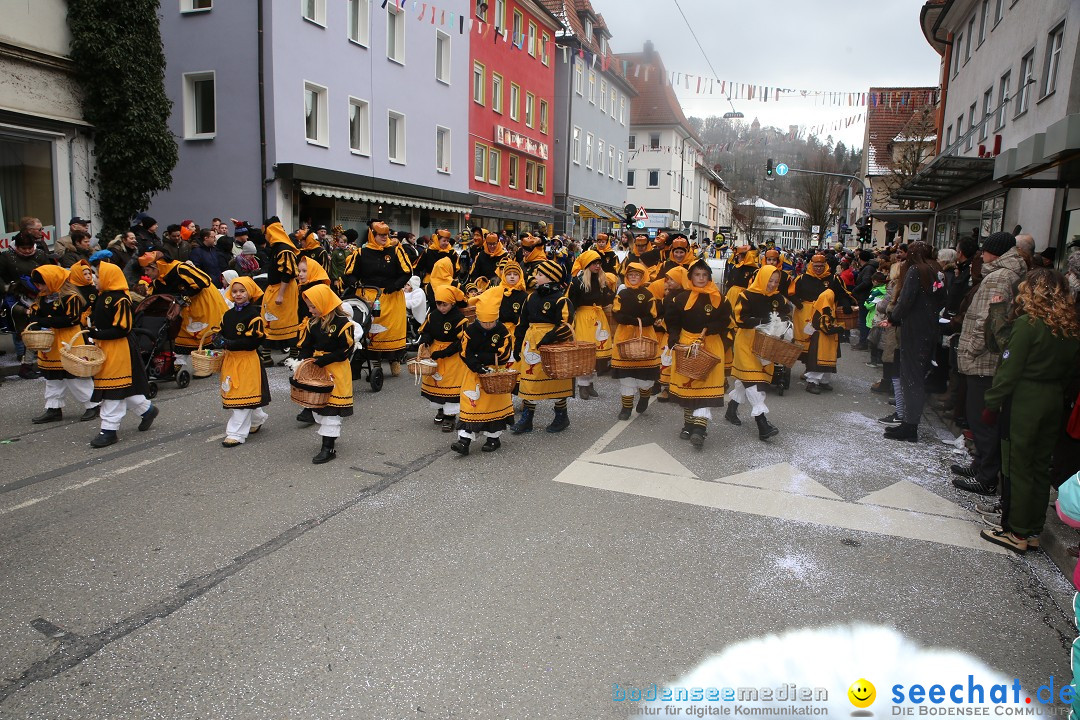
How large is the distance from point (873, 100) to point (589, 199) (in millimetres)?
22245

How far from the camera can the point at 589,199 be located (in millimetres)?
41875

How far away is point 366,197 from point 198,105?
500 centimetres

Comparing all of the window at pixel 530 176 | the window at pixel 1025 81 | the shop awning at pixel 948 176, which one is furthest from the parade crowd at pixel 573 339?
the window at pixel 530 176

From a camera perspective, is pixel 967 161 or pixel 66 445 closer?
pixel 66 445

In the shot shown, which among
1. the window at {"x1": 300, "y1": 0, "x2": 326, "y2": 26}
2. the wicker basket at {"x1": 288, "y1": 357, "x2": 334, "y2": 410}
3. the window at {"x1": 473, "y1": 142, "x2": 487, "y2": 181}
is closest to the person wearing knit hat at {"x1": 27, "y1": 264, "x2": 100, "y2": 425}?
the wicker basket at {"x1": 288, "y1": 357, "x2": 334, "y2": 410}

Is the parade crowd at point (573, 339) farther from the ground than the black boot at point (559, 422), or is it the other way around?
the parade crowd at point (573, 339)

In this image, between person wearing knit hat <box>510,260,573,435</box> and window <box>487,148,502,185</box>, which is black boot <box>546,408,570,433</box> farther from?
window <box>487,148,502,185</box>

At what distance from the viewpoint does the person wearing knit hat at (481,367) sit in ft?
21.3

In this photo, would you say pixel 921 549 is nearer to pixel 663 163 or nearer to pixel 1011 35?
pixel 1011 35

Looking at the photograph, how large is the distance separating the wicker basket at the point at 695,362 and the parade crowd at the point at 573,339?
0.03 meters

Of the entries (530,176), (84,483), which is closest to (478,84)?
(530,176)

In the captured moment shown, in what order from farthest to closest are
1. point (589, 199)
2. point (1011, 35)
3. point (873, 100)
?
point (589, 199) < point (873, 100) < point (1011, 35)

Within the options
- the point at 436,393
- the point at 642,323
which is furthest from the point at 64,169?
the point at 642,323

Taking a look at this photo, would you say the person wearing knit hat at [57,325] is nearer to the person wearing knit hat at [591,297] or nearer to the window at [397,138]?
the person wearing knit hat at [591,297]
